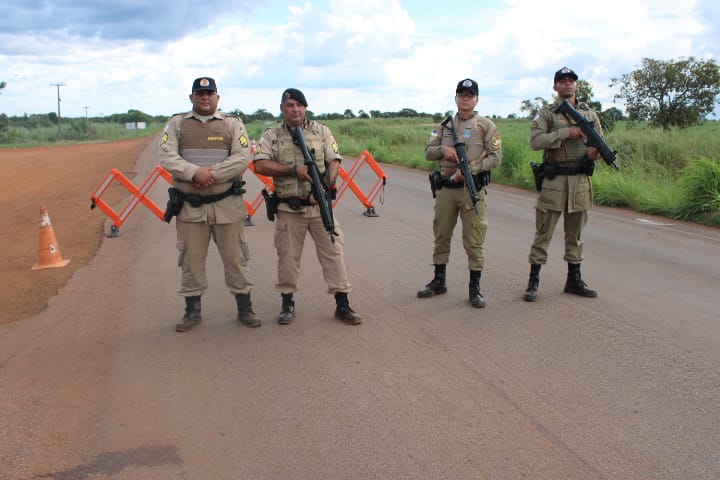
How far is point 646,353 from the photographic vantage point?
4492 millimetres

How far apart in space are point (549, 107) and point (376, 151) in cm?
2152

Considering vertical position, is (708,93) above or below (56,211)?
above

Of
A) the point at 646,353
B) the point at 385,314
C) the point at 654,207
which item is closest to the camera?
the point at 646,353

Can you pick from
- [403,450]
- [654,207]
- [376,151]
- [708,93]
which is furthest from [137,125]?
[403,450]

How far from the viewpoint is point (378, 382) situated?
407cm

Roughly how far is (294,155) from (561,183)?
2.50 meters

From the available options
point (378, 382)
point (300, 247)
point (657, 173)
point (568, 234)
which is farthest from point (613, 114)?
point (378, 382)

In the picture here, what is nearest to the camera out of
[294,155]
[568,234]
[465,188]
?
[294,155]

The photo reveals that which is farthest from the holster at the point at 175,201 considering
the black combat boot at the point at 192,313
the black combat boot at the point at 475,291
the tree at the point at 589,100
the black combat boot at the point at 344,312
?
the tree at the point at 589,100

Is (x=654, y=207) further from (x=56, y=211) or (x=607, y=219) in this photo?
(x=56, y=211)

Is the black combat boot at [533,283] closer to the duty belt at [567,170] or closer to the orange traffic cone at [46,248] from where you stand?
the duty belt at [567,170]

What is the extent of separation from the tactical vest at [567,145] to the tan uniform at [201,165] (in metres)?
2.79

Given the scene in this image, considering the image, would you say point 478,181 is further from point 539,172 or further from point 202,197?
point 202,197

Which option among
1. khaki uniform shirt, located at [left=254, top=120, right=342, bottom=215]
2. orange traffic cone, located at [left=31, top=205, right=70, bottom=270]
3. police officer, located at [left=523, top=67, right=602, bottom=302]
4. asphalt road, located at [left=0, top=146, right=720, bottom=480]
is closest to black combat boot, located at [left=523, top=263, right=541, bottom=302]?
police officer, located at [left=523, top=67, right=602, bottom=302]
